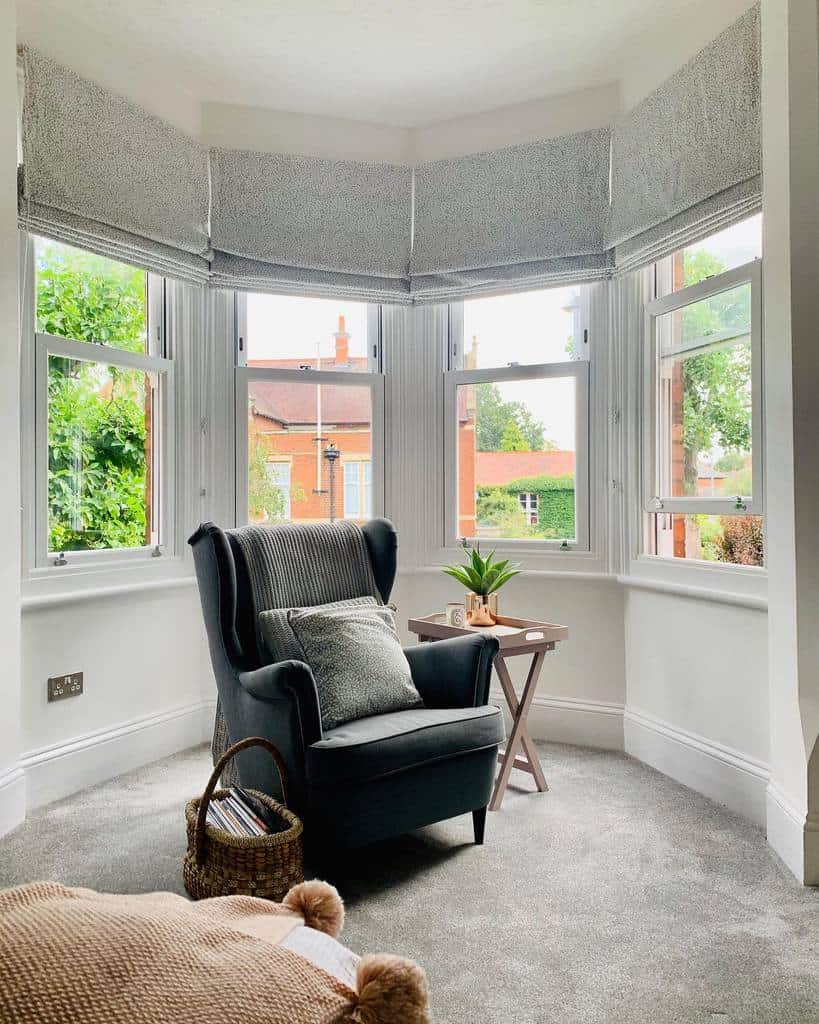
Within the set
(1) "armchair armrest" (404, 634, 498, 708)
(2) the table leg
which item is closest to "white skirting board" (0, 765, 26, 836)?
(1) "armchair armrest" (404, 634, 498, 708)

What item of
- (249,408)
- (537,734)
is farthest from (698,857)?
(249,408)

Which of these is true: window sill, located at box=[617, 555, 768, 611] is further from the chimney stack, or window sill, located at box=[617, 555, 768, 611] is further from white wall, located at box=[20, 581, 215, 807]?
white wall, located at box=[20, 581, 215, 807]

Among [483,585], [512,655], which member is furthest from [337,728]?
[483,585]

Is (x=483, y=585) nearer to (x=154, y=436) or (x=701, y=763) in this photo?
(x=701, y=763)

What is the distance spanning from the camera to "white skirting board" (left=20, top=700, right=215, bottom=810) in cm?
298

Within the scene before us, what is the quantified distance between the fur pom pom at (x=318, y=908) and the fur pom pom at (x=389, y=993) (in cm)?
19

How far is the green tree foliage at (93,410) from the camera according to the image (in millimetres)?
3115

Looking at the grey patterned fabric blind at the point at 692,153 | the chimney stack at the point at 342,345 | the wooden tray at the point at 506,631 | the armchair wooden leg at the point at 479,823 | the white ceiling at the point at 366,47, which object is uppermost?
the white ceiling at the point at 366,47

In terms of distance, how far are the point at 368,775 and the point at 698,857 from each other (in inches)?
41.7

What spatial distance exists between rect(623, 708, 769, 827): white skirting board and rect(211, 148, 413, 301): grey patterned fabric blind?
2.25 meters

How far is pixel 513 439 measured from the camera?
3.88 metres

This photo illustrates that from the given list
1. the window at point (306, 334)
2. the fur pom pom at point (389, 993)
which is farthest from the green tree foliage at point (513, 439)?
the fur pom pom at point (389, 993)

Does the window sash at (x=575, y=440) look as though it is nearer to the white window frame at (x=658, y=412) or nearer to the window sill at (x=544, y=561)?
the window sill at (x=544, y=561)

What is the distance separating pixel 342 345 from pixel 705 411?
68.4 inches
